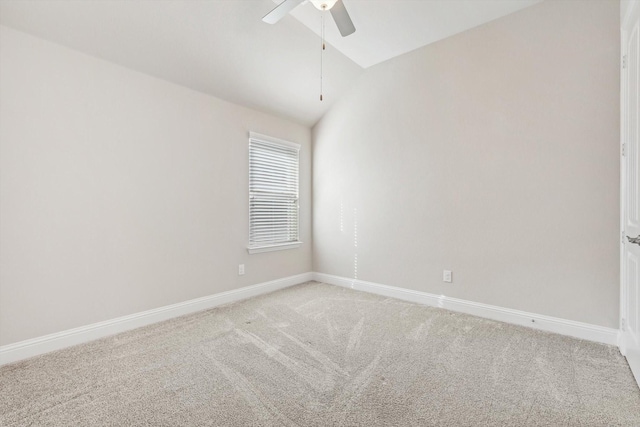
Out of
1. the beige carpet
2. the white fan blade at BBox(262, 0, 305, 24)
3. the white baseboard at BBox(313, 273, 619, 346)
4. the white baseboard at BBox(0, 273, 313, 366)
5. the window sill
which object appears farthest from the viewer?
the window sill

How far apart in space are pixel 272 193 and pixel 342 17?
231 cm

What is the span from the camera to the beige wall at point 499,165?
2453mm

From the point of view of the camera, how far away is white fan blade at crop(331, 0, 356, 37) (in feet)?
6.82

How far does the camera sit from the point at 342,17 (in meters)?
2.15

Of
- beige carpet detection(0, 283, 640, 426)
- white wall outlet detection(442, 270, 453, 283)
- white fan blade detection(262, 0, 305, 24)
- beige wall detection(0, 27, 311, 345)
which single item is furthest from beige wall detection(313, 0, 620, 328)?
white fan blade detection(262, 0, 305, 24)

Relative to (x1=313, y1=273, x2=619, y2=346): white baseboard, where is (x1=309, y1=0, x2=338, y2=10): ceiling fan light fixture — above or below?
above

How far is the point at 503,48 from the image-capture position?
2869 millimetres

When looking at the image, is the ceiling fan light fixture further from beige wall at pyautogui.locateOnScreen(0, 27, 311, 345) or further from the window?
the window

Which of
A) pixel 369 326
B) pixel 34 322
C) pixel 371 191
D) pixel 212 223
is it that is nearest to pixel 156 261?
pixel 212 223

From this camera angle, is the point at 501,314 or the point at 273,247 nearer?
the point at 501,314

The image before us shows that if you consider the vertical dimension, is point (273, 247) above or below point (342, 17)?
below

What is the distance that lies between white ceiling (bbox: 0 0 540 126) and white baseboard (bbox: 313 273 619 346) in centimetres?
268

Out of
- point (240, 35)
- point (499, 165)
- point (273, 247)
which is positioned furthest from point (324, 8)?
point (273, 247)

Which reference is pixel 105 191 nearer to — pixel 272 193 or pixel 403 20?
pixel 272 193
